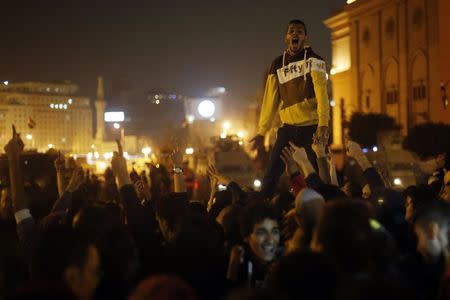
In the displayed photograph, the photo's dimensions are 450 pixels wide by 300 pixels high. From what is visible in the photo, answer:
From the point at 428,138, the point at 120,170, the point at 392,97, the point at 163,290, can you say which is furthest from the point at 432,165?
the point at 392,97

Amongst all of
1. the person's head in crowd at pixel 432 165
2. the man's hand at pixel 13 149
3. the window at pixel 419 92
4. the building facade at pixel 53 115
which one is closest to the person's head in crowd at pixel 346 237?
the man's hand at pixel 13 149

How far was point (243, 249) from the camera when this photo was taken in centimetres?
553

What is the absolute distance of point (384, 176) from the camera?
8.49 meters

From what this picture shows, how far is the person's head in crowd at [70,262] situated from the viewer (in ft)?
14.8

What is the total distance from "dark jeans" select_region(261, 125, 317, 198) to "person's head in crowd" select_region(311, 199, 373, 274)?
14.0 ft

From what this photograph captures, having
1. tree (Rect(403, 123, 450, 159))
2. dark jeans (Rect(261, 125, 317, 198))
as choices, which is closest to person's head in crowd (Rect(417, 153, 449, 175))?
dark jeans (Rect(261, 125, 317, 198))

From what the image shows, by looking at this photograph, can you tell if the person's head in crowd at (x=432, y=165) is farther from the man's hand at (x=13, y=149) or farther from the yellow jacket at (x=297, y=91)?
the man's hand at (x=13, y=149)

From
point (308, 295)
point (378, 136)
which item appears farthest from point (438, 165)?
point (378, 136)

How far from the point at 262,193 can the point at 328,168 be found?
86 centimetres

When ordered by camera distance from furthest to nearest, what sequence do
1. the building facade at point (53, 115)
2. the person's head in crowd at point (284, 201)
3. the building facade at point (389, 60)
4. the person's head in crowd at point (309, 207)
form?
the building facade at point (53, 115) → the building facade at point (389, 60) → the person's head in crowd at point (284, 201) → the person's head in crowd at point (309, 207)

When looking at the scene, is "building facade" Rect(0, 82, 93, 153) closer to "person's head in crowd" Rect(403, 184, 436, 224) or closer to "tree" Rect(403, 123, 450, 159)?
"tree" Rect(403, 123, 450, 159)

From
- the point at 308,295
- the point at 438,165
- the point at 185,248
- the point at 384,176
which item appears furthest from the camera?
the point at 438,165

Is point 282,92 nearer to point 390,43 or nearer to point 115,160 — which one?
point 115,160

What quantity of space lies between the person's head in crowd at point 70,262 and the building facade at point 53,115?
2930 inches
